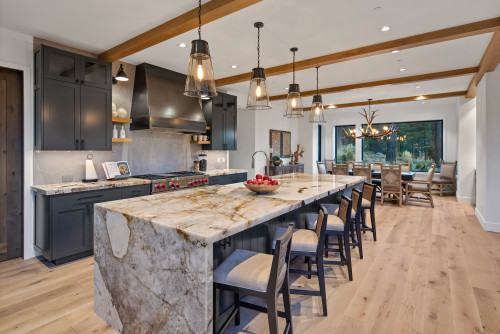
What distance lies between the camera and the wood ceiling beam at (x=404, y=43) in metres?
3.03

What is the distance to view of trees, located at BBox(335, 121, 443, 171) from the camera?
8602 millimetres

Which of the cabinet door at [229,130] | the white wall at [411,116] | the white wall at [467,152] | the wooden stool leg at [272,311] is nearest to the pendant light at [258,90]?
the wooden stool leg at [272,311]

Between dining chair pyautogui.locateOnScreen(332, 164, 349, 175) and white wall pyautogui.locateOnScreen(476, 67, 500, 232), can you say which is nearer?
white wall pyautogui.locateOnScreen(476, 67, 500, 232)

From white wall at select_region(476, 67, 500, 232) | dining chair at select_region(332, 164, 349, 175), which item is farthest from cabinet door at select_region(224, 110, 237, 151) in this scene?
white wall at select_region(476, 67, 500, 232)

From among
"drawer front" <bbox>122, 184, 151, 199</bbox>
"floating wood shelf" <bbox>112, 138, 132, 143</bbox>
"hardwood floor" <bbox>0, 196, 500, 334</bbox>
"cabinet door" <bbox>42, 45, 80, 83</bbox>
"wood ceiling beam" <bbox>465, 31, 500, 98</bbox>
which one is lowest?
"hardwood floor" <bbox>0, 196, 500, 334</bbox>

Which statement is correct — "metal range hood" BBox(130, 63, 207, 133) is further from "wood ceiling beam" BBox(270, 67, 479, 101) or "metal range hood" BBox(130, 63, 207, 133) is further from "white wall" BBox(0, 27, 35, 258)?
"wood ceiling beam" BBox(270, 67, 479, 101)

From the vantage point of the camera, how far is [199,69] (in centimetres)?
215

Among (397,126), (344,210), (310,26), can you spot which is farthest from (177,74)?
(397,126)

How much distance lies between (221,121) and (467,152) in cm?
591

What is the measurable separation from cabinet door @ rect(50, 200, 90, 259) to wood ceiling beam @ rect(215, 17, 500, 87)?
3557mm

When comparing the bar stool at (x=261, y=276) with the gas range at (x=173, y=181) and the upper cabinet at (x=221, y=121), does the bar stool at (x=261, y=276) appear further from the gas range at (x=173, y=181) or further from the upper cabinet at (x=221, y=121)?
the upper cabinet at (x=221, y=121)

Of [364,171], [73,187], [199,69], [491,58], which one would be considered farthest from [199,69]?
[364,171]

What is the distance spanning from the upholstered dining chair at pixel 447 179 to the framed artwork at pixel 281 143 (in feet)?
13.9

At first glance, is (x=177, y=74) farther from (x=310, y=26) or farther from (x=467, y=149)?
(x=467, y=149)
